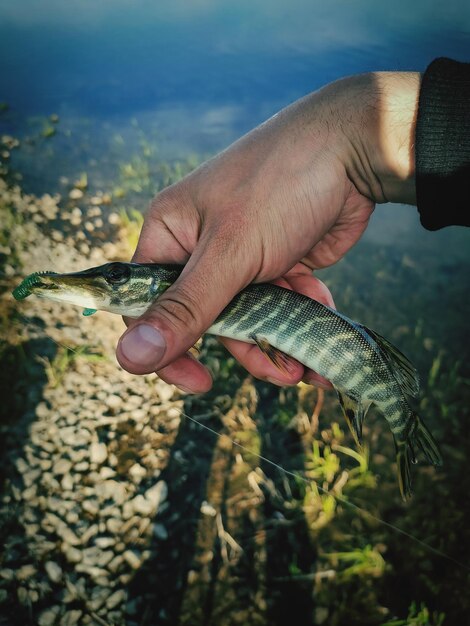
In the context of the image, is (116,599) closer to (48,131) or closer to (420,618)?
(420,618)

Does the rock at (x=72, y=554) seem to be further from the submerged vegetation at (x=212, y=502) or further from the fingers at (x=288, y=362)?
the fingers at (x=288, y=362)

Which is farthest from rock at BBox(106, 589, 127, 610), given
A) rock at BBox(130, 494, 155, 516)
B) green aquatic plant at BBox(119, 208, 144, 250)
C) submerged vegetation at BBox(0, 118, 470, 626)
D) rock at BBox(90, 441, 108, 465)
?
green aquatic plant at BBox(119, 208, 144, 250)

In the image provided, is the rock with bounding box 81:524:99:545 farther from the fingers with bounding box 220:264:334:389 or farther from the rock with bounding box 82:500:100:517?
the fingers with bounding box 220:264:334:389

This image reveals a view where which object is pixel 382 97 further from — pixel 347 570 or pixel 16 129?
pixel 16 129

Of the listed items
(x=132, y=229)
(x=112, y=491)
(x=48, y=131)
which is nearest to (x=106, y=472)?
(x=112, y=491)

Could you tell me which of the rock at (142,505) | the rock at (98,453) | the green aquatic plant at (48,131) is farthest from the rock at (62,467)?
the green aquatic plant at (48,131)

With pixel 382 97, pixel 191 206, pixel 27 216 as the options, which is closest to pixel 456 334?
pixel 382 97
